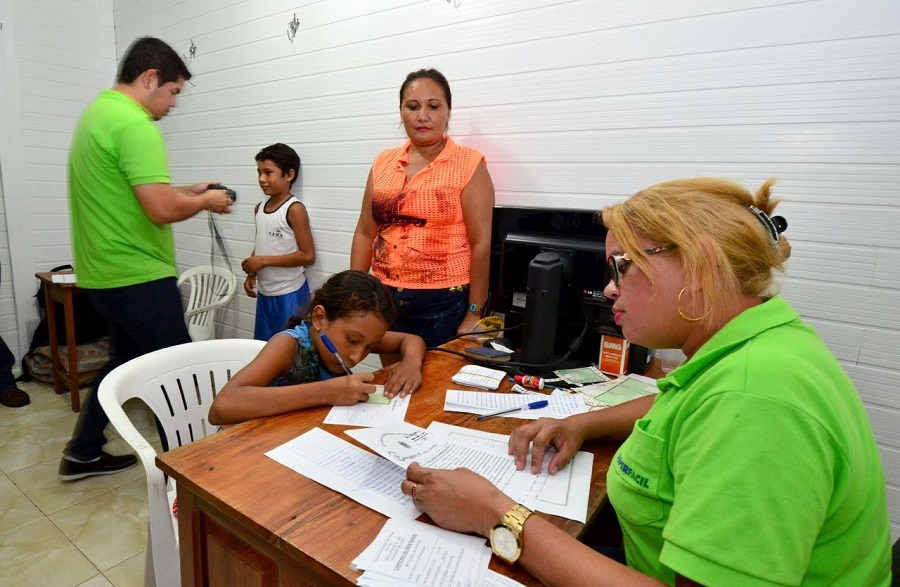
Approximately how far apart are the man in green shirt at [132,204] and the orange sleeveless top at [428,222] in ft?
2.57

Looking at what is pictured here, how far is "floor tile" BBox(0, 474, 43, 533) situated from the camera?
2.09 meters

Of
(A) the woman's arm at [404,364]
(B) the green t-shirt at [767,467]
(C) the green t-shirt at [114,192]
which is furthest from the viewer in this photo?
(C) the green t-shirt at [114,192]

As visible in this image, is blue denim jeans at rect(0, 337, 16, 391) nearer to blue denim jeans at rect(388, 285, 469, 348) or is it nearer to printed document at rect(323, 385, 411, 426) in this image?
blue denim jeans at rect(388, 285, 469, 348)

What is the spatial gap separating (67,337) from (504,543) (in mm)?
3391

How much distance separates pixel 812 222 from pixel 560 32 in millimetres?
1207

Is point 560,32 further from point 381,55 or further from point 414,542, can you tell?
point 414,542

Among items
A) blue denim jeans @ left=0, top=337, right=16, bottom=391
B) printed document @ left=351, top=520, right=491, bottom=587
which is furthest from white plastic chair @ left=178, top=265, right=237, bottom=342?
printed document @ left=351, top=520, right=491, bottom=587

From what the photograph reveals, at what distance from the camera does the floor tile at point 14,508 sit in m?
2.09

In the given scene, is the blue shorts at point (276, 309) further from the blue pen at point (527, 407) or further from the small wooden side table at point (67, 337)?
the blue pen at point (527, 407)

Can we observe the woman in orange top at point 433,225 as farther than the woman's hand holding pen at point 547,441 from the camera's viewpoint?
Yes

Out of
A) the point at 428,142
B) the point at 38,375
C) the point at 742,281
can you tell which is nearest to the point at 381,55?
the point at 428,142

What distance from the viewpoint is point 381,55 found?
8.82ft

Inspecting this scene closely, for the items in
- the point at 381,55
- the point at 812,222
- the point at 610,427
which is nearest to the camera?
the point at 610,427

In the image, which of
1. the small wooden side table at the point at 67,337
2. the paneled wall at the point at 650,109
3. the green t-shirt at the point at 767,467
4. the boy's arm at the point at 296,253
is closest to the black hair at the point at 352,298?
the green t-shirt at the point at 767,467
